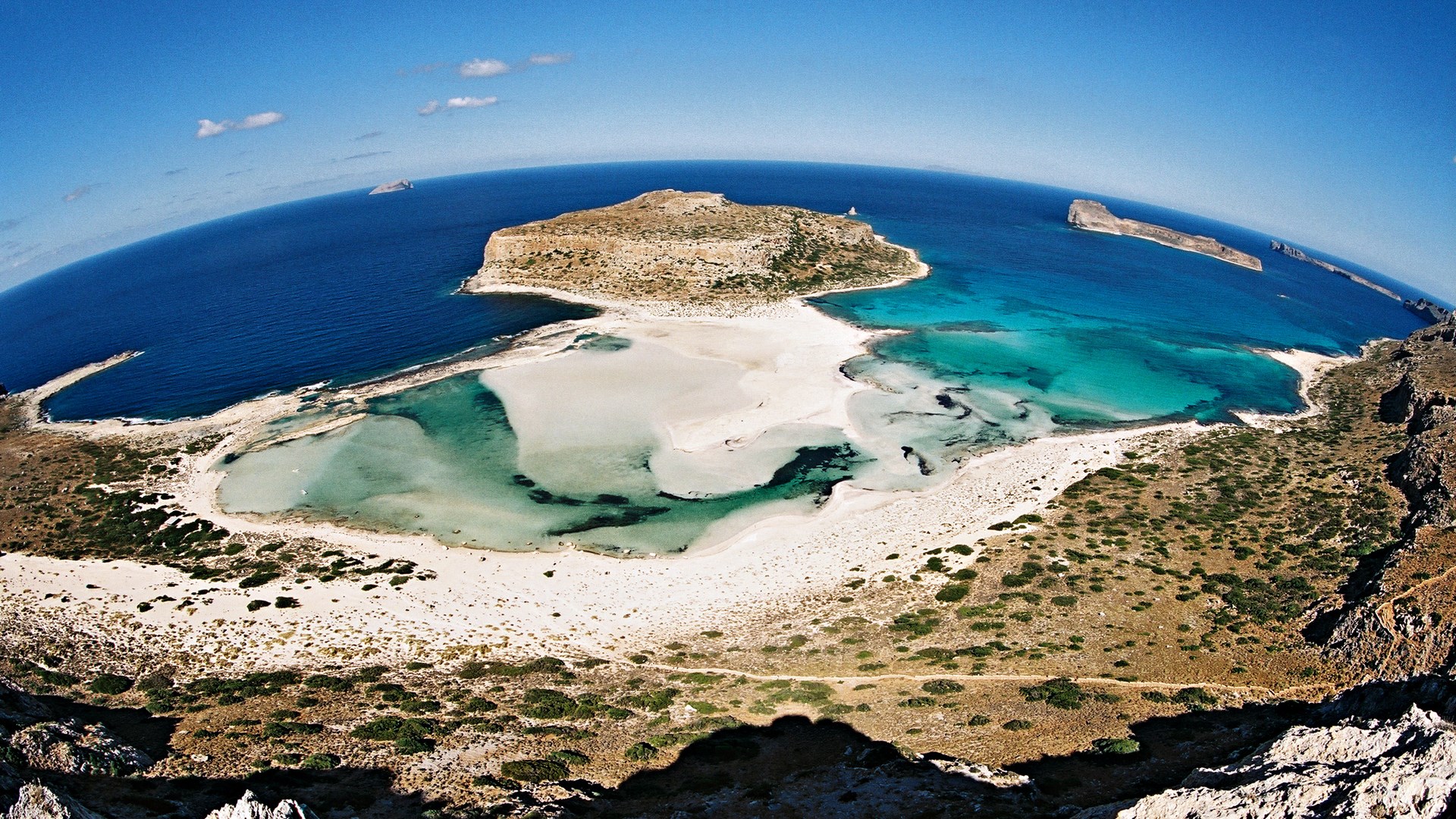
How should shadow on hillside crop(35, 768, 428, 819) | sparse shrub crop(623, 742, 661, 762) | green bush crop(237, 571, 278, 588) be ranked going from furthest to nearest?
green bush crop(237, 571, 278, 588) < sparse shrub crop(623, 742, 661, 762) < shadow on hillside crop(35, 768, 428, 819)

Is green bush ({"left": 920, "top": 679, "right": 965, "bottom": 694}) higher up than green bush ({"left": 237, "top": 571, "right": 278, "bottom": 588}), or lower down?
higher up

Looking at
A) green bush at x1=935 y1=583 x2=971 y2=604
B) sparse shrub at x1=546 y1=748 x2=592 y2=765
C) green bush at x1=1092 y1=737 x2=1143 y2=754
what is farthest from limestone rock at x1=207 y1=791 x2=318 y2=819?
green bush at x1=935 y1=583 x2=971 y2=604

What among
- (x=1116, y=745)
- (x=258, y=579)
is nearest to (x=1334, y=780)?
(x=1116, y=745)

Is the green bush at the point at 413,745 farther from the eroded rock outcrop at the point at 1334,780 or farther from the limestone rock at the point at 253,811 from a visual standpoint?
the eroded rock outcrop at the point at 1334,780

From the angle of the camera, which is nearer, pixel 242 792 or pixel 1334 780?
pixel 1334 780

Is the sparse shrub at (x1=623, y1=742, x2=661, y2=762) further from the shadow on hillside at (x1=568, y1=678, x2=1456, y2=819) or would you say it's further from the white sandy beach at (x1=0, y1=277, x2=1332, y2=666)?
the white sandy beach at (x1=0, y1=277, x2=1332, y2=666)

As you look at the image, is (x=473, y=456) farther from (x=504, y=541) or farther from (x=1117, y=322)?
(x=1117, y=322)

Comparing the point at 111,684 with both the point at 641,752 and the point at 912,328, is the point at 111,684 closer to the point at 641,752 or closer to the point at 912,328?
the point at 641,752

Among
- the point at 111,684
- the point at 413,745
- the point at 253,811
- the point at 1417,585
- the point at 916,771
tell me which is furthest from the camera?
the point at 1417,585
